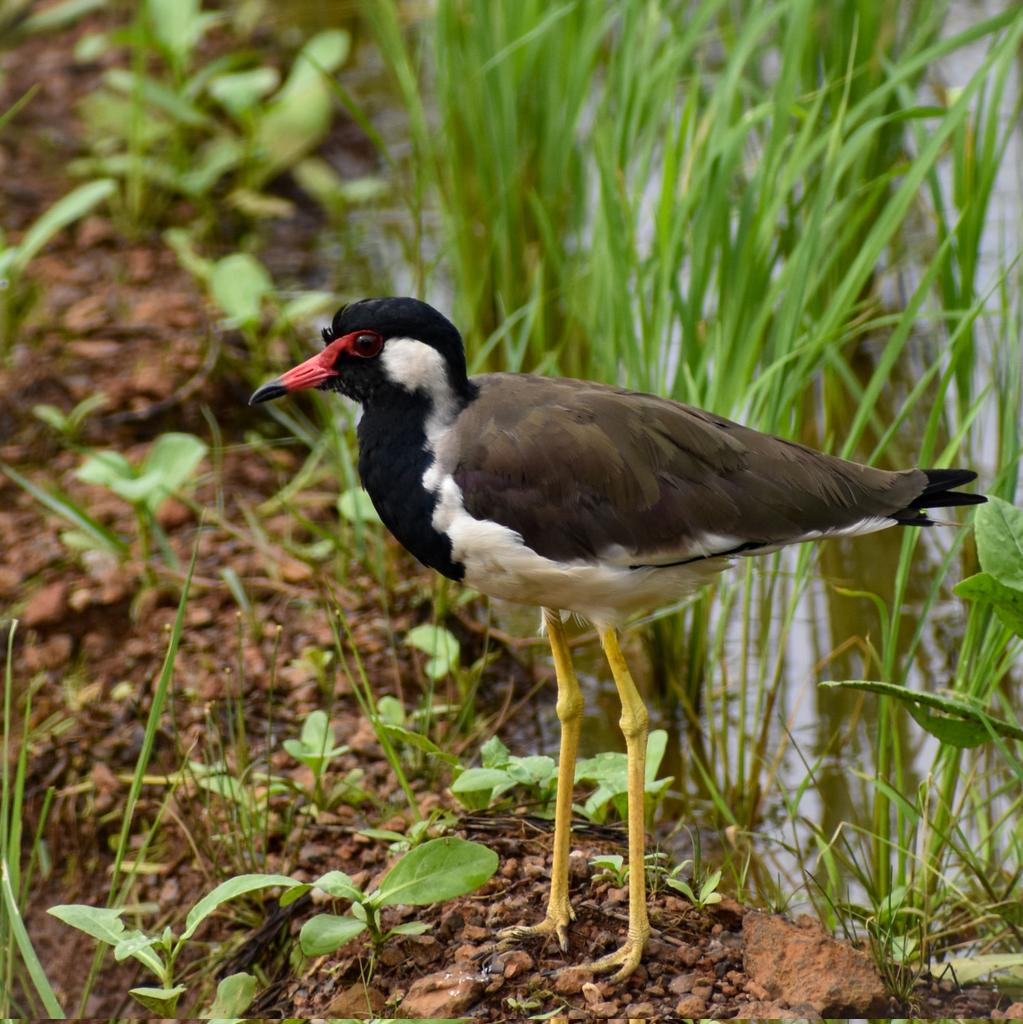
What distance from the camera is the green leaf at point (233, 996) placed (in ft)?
9.93

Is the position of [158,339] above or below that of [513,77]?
below

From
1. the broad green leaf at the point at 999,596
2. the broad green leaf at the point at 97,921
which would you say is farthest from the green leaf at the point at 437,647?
the broad green leaf at the point at 999,596

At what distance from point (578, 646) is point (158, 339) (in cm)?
200

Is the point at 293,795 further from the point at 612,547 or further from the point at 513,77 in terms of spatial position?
the point at 513,77

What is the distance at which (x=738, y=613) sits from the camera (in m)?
4.62

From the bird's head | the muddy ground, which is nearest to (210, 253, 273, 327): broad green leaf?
the muddy ground

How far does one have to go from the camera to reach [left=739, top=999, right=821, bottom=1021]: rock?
2.81 meters

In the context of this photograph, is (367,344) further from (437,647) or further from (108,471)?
(108,471)

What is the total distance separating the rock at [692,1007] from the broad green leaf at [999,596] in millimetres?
884

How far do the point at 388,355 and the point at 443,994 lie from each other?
1.20 m

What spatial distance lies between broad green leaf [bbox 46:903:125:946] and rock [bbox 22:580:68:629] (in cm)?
155

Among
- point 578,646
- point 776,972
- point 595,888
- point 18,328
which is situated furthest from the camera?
point 18,328

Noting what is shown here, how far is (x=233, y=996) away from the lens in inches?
119

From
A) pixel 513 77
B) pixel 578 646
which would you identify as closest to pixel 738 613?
pixel 578 646
